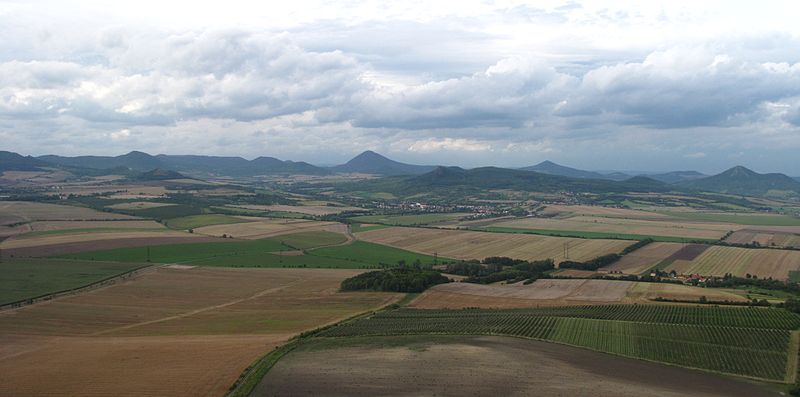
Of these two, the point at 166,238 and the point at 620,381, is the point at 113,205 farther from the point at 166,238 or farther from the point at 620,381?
the point at 620,381

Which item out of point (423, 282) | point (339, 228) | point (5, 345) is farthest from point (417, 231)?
point (5, 345)

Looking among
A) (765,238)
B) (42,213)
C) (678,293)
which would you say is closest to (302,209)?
(42,213)

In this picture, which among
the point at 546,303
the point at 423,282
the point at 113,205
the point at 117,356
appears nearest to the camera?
the point at 117,356

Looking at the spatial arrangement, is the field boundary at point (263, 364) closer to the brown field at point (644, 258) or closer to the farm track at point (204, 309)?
the farm track at point (204, 309)

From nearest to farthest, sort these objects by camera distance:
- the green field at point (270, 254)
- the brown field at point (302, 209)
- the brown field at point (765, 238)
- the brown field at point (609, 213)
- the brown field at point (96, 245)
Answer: the green field at point (270, 254) → the brown field at point (96, 245) → the brown field at point (765, 238) → the brown field at point (609, 213) → the brown field at point (302, 209)

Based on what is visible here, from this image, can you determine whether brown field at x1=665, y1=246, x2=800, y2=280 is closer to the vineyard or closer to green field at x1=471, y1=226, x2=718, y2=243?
green field at x1=471, y1=226, x2=718, y2=243

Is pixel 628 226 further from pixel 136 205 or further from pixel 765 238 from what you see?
pixel 136 205

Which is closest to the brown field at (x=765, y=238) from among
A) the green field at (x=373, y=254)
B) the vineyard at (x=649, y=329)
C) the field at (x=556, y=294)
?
the field at (x=556, y=294)
